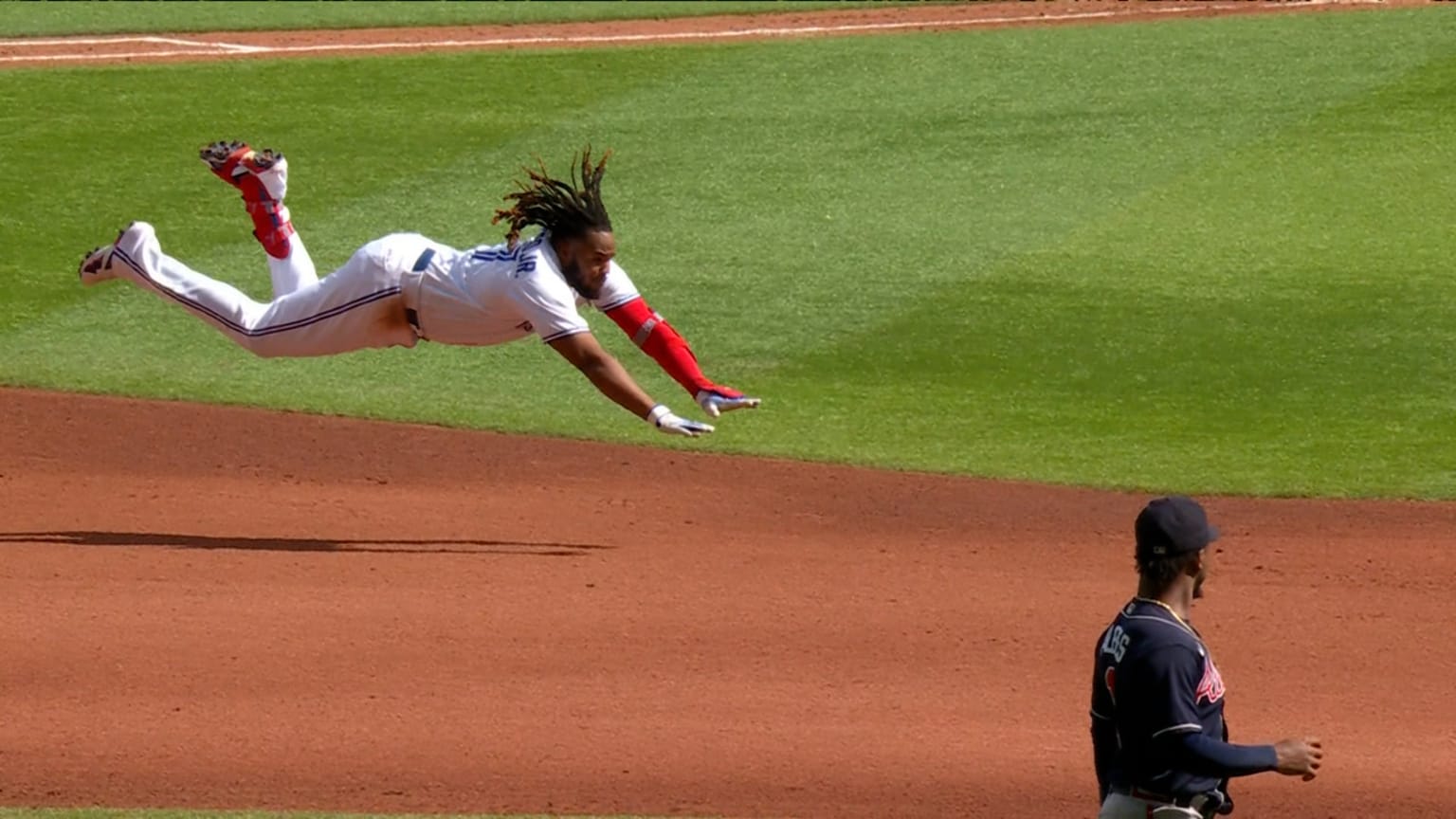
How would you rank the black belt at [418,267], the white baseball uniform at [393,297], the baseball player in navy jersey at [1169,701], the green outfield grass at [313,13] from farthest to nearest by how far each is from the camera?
the green outfield grass at [313,13] < the black belt at [418,267] < the white baseball uniform at [393,297] < the baseball player in navy jersey at [1169,701]

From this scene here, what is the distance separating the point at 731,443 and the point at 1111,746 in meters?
6.99

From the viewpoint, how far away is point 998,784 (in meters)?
7.71

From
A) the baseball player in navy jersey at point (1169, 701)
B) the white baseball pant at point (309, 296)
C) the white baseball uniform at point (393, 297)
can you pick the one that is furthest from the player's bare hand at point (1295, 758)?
the white baseball pant at point (309, 296)

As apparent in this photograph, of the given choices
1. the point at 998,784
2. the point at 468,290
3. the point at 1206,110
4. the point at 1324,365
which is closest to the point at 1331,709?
the point at 998,784

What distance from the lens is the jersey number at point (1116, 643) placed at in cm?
535

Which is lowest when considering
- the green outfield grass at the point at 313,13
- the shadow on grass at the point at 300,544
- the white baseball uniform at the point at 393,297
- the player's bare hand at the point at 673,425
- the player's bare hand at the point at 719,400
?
the shadow on grass at the point at 300,544

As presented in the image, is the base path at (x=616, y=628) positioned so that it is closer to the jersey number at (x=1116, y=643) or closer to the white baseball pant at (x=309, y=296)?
the white baseball pant at (x=309, y=296)

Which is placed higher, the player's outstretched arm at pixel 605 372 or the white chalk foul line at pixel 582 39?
the white chalk foul line at pixel 582 39

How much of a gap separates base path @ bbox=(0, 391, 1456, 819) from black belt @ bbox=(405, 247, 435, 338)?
3.56ft

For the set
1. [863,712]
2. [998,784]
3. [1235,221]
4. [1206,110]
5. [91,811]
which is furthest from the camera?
[1206,110]

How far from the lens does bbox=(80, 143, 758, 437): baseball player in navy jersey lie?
9.70 m

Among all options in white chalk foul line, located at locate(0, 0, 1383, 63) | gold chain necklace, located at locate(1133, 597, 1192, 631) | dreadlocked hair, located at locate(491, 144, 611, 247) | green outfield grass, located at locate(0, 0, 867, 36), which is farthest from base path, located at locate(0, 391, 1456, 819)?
green outfield grass, located at locate(0, 0, 867, 36)

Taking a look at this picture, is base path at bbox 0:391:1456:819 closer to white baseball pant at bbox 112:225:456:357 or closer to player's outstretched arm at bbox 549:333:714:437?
player's outstretched arm at bbox 549:333:714:437

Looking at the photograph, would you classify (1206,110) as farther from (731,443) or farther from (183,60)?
(183,60)
